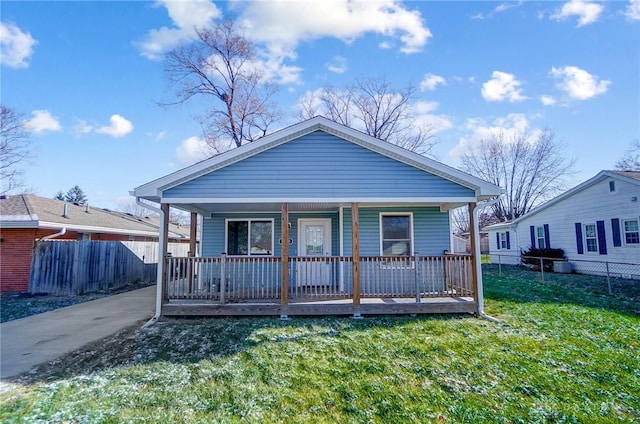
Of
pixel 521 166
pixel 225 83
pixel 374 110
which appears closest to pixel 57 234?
pixel 225 83

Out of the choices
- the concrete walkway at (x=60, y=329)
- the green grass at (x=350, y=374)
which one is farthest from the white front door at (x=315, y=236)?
the concrete walkway at (x=60, y=329)

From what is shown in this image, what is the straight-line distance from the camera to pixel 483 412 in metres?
3.63

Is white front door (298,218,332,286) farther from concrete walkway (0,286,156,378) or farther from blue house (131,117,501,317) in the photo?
concrete walkway (0,286,156,378)

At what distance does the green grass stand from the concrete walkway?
1.85 ft

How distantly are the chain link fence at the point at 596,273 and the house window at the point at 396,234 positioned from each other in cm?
625

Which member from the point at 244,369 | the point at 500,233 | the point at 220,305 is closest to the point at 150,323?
the point at 220,305

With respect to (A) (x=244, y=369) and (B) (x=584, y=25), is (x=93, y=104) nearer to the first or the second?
(A) (x=244, y=369)

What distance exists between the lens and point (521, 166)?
31391mm

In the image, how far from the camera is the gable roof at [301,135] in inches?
290

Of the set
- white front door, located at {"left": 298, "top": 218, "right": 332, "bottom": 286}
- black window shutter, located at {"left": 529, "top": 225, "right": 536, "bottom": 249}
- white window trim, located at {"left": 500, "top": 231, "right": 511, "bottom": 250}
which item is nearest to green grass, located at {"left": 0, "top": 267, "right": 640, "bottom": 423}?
white front door, located at {"left": 298, "top": 218, "right": 332, "bottom": 286}

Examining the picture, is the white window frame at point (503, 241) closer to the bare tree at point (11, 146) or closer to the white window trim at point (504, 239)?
the white window trim at point (504, 239)

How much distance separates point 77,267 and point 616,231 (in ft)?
68.3

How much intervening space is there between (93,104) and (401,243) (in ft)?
46.7

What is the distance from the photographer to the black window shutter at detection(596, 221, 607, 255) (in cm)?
1361
